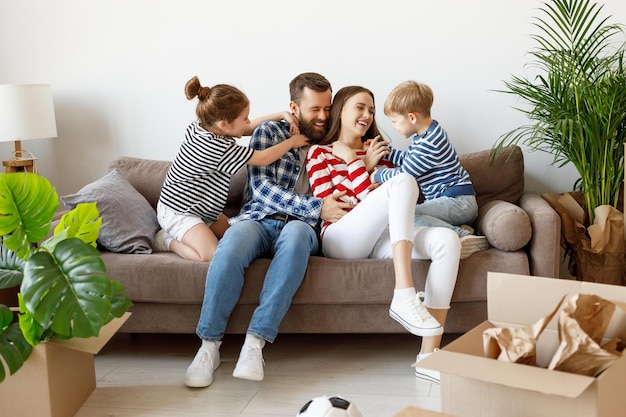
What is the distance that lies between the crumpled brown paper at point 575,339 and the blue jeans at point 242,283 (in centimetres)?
118

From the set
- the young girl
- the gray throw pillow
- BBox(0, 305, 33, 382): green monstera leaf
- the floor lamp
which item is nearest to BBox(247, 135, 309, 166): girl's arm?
the young girl

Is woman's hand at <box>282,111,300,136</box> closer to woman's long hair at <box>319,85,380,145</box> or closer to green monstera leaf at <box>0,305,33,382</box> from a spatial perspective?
woman's long hair at <box>319,85,380,145</box>

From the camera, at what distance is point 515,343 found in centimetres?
154

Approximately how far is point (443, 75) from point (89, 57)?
175cm

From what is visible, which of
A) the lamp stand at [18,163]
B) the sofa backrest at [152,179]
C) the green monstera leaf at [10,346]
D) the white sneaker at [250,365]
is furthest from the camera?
the lamp stand at [18,163]

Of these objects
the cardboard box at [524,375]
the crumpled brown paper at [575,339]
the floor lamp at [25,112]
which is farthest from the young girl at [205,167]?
the crumpled brown paper at [575,339]

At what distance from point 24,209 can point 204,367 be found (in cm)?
81

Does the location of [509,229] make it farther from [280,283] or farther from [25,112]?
[25,112]

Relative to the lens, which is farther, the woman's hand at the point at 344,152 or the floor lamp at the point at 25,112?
the floor lamp at the point at 25,112

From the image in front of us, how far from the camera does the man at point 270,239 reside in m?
2.65

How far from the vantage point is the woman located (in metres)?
2.61

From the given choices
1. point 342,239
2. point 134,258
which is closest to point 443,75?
point 342,239

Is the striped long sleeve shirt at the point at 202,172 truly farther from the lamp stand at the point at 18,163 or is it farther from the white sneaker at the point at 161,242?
the lamp stand at the point at 18,163

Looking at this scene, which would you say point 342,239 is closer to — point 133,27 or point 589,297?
point 589,297
